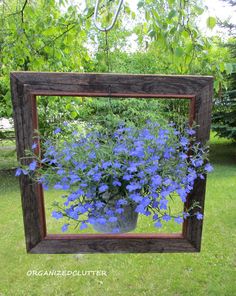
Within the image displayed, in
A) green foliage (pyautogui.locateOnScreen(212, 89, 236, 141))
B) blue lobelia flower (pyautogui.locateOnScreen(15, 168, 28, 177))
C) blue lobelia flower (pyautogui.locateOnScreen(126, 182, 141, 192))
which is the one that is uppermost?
blue lobelia flower (pyautogui.locateOnScreen(15, 168, 28, 177))

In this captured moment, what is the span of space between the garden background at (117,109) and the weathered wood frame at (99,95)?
0.71 ft

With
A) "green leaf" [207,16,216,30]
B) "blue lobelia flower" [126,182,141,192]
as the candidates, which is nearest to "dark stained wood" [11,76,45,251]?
"blue lobelia flower" [126,182,141,192]

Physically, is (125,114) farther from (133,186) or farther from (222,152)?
(222,152)

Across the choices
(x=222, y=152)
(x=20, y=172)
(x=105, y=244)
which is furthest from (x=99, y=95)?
(x=222, y=152)

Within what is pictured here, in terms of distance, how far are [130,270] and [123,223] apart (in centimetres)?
168

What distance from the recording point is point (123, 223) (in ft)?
3.72

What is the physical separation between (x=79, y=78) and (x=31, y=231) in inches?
25.6

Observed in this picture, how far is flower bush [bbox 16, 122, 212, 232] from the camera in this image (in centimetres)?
104

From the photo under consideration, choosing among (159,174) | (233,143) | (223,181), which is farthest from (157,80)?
(233,143)

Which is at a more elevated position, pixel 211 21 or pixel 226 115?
pixel 211 21

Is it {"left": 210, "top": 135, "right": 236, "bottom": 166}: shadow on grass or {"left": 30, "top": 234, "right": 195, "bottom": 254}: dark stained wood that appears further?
{"left": 210, "top": 135, "right": 236, "bottom": 166}: shadow on grass

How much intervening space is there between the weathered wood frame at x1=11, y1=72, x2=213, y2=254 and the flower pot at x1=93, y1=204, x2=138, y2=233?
0.27ft

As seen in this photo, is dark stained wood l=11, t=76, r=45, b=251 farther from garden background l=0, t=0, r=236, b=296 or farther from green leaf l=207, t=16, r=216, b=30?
green leaf l=207, t=16, r=216, b=30

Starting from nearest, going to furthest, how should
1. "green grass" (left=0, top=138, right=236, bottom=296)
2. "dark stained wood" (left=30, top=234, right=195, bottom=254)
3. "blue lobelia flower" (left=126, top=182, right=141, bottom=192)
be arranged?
1. "blue lobelia flower" (left=126, top=182, right=141, bottom=192)
2. "dark stained wood" (left=30, top=234, right=195, bottom=254)
3. "green grass" (left=0, top=138, right=236, bottom=296)
